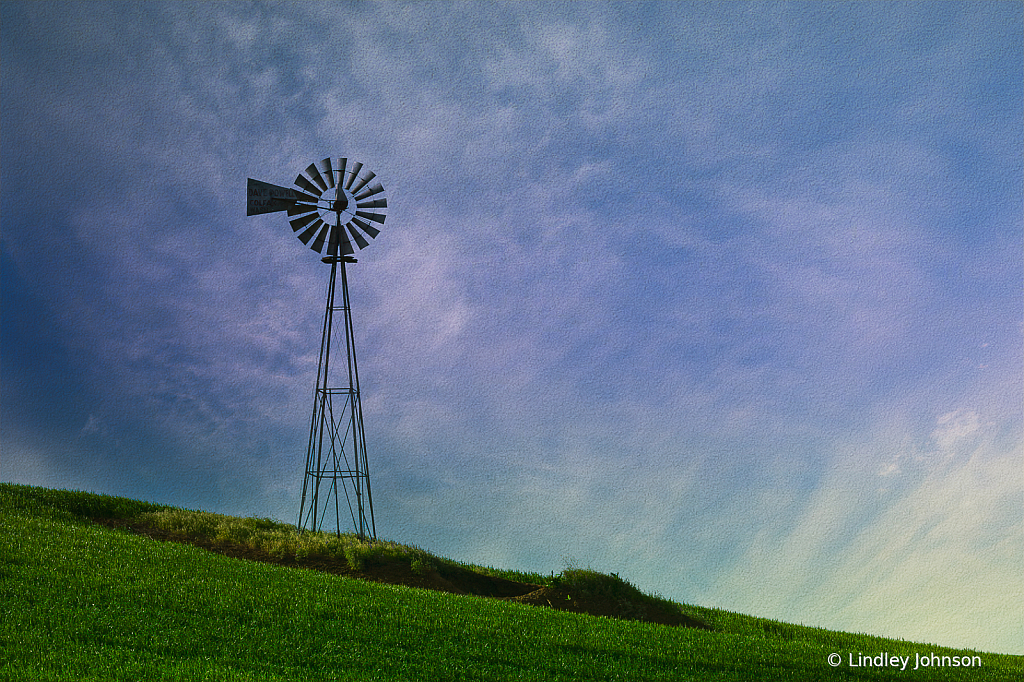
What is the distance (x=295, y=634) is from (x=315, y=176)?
12385mm

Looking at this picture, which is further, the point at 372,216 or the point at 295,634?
the point at 372,216

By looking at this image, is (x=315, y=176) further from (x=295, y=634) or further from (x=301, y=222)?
→ (x=295, y=634)

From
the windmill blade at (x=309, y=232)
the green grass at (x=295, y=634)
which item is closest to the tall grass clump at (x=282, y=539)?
the green grass at (x=295, y=634)

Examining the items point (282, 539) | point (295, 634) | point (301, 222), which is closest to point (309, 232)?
point (301, 222)

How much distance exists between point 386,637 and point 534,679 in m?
2.33

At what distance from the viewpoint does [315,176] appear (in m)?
19.9

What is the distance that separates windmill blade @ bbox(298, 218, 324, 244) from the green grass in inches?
319

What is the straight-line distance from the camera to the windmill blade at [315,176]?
19797mm

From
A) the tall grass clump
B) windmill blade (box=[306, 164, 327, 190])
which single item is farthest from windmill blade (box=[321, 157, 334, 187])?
the tall grass clump

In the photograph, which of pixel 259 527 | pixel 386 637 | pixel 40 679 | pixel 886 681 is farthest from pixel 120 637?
pixel 886 681

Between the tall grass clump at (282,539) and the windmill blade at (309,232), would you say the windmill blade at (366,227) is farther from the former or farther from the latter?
the tall grass clump at (282,539)

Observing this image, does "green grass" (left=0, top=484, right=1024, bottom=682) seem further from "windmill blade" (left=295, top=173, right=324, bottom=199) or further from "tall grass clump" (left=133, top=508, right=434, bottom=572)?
"windmill blade" (left=295, top=173, right=324, bottom=199)

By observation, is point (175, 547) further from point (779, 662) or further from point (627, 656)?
point (779, 662)

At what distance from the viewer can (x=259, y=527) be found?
20.0m
